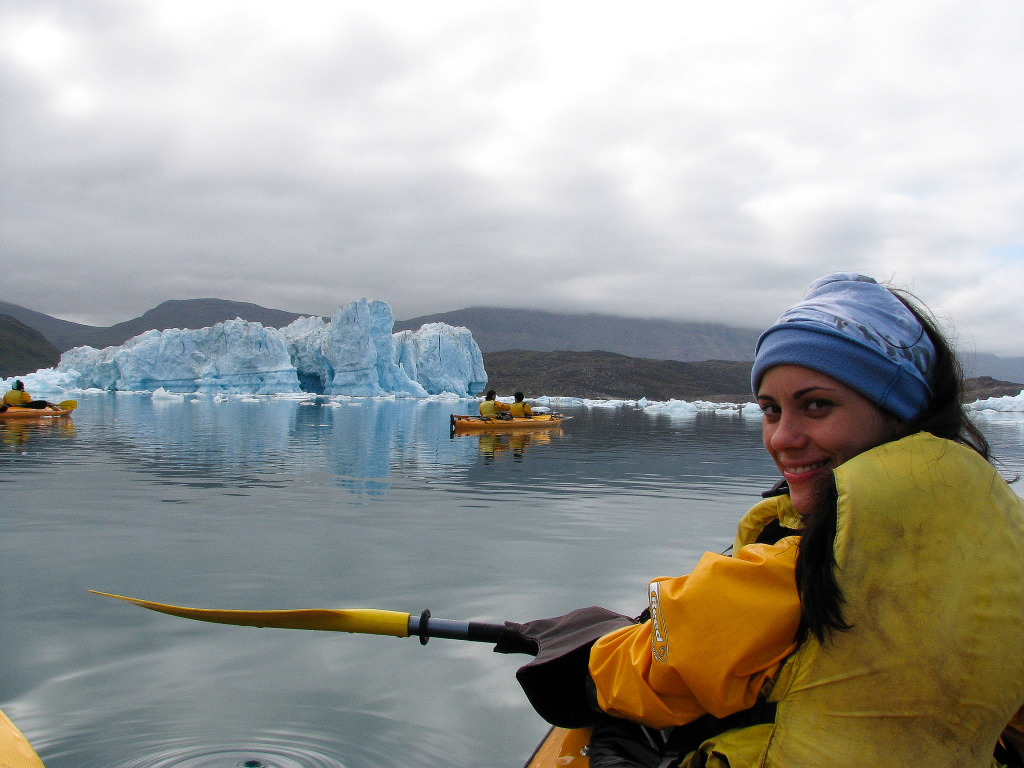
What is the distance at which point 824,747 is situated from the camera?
40.8 inches

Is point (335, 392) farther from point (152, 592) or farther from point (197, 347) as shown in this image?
point (152, 592)

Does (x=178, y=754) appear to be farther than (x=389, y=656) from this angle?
No

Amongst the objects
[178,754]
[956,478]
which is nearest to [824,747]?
[956,478]

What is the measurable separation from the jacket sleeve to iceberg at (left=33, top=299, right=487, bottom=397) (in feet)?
115

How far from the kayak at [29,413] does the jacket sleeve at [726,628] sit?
18.9m

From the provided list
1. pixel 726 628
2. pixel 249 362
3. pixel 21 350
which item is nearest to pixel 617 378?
pixel 249 362

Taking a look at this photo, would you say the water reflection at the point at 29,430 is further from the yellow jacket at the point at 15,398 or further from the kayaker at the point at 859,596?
the kayaker at the point at 859,596

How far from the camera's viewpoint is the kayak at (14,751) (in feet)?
5.28

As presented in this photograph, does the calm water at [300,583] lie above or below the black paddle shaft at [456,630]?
below

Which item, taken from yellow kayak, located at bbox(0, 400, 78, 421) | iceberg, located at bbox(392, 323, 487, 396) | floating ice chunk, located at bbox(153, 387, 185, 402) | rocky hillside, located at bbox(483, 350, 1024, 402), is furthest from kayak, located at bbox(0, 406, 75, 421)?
rocky hillside, located at bbox(483, 350, 1024, 402)

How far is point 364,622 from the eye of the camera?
221 centimetres

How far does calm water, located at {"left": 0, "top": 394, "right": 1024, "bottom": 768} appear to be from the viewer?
217 cm

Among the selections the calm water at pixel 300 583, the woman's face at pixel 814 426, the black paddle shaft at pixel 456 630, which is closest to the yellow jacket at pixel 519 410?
the calm water at pixel 300 583

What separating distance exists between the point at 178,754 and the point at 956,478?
85.7 inches
